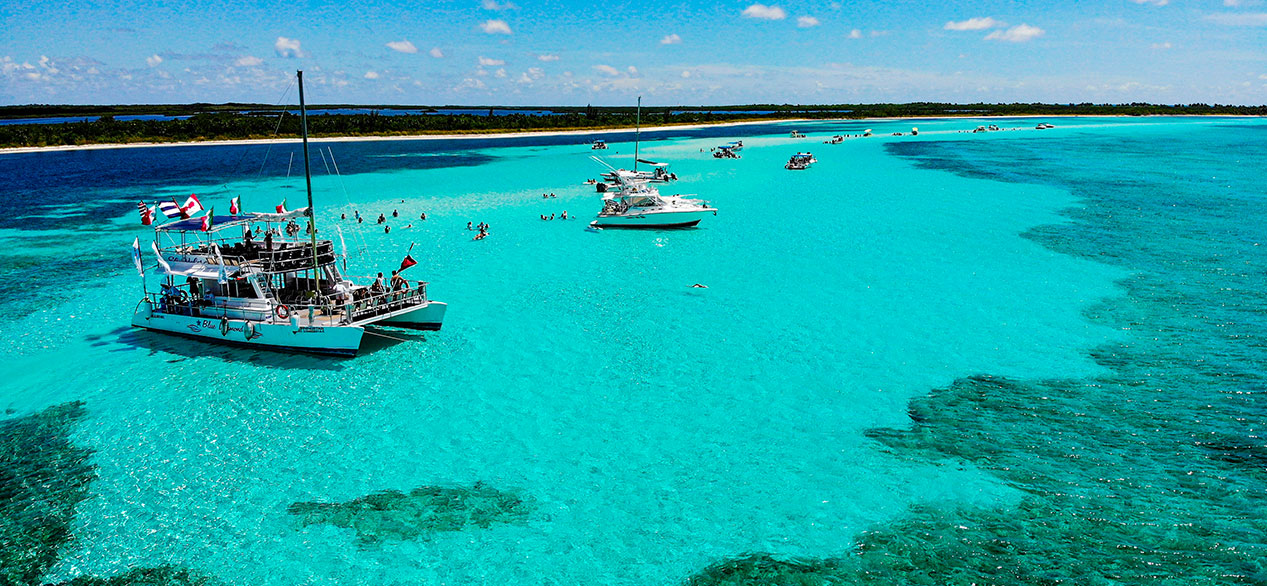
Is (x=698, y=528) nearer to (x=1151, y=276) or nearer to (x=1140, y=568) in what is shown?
(x=1140, y=568)

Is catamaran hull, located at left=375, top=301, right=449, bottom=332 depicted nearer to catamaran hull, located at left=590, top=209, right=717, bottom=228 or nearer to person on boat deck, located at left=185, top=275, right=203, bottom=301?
person on boat deck, located at left=185, top=275, right=203, bottom=301

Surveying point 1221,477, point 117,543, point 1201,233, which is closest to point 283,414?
point 117,543

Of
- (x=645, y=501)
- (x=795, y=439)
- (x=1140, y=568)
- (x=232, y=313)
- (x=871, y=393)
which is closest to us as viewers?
(x=1140, y=568)

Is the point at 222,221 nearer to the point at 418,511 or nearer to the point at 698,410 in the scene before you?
the point at 418,511

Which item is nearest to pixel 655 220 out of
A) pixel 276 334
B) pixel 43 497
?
pixel 276 334

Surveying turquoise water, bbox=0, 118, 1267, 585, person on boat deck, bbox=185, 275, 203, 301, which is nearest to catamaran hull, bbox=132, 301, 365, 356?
turquoise water, bbox=0, 118, 1267, 585
